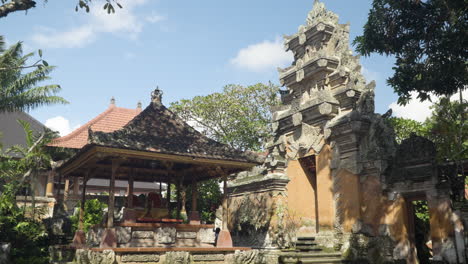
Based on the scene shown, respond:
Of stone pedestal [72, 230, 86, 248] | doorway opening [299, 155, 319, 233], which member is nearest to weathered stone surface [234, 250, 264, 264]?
doorway opening [299, 155, 319, 233]

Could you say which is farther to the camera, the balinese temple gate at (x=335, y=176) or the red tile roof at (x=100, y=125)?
the red tile roof at (x=100, y=125)

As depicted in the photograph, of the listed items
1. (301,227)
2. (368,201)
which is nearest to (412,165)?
(368,201)

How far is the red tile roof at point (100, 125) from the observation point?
2112cm

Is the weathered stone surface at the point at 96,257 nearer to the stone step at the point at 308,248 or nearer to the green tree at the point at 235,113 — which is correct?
the stone step at the point at 308,248

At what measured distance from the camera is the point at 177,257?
10469 millimetres

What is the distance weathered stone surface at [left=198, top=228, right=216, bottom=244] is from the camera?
11.6 metres

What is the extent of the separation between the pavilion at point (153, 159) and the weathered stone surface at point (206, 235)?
12cm

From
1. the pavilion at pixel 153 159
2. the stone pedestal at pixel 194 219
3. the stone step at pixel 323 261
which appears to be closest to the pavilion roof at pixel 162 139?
the pavilion at pixel 153 159

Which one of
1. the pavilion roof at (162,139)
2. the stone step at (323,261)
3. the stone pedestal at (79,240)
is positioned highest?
the pavilion roof at (162,139)

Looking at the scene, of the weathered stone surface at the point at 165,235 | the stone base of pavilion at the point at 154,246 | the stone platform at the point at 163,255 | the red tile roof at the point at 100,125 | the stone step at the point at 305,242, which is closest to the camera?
the stone platform at the point at 163,255

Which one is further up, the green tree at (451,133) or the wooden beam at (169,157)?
the green tree at (451,133)

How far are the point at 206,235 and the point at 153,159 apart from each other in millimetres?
2757

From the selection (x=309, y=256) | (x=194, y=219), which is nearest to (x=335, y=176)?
(x=309, y=256)

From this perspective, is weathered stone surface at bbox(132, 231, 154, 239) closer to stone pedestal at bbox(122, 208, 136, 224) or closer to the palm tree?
stone pedestal at bbox(122, 208, 136, 224)
